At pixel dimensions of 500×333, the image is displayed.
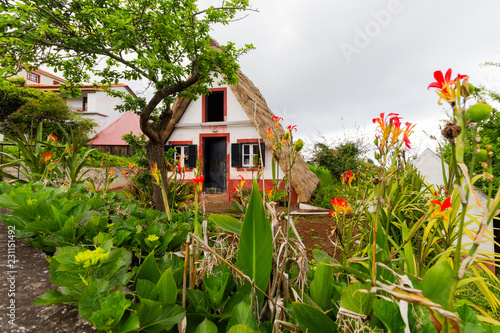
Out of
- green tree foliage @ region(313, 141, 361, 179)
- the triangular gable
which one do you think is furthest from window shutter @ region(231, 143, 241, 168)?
the triangular gable

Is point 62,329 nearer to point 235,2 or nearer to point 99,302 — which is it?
point 99,302

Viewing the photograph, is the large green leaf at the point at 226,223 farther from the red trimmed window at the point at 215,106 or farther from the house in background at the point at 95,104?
the house in background at the point at 95,104

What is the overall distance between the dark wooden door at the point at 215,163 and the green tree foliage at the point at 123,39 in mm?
4769

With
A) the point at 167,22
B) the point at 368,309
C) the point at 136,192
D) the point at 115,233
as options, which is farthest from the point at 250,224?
the point at 136,192

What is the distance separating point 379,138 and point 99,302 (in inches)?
31.1

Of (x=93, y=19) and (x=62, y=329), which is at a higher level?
(x=93, y=19)

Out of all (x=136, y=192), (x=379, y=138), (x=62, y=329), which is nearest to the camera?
(x=62, y=329)

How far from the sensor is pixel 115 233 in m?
0.88

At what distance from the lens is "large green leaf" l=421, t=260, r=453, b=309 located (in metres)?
0.44

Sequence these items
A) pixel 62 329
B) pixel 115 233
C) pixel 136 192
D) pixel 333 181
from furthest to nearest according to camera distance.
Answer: pixel 333 181, pixel 136 192, pixel 115 233, pixel 62 329

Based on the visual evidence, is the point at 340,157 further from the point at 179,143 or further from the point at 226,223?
the point at 226,223

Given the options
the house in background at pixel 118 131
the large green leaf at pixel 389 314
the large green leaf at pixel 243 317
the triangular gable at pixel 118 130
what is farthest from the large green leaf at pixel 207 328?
the triangular gable at pixel 118 130

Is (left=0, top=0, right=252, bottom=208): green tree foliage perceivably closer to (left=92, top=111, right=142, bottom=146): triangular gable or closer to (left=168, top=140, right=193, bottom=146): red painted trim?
(left=168, top=140, right=193, bottom=146): red painted trim

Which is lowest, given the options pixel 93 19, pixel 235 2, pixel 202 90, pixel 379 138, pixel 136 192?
pixel 136 192
